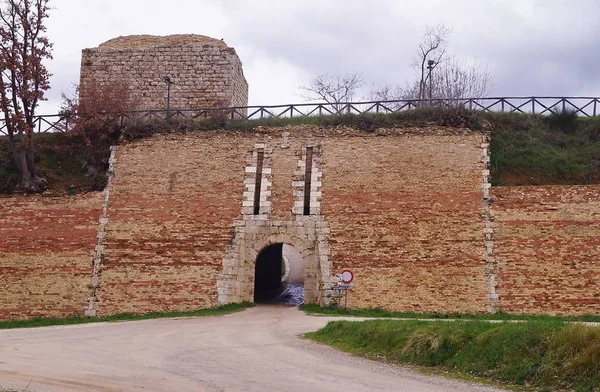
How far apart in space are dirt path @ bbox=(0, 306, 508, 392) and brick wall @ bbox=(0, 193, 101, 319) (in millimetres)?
5017

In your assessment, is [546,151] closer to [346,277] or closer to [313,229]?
[313,229]

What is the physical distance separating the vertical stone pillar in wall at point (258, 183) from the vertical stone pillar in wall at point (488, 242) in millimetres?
6604

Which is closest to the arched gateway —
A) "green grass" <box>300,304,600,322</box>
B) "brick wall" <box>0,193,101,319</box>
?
"green grass" <box>300,304,600,322</box>

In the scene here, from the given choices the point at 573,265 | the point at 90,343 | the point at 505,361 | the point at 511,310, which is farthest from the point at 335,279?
the point at 505,361

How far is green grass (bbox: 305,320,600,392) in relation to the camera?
8297 millimetres

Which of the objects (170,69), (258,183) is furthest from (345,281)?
(170,69)

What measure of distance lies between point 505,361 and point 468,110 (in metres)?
14.5

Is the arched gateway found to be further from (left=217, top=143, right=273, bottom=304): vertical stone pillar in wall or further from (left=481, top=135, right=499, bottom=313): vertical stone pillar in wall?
(left=481, top=135, right=499, bottom=313): vertical stone pillar in wall

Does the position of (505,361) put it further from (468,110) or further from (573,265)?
(468,110)

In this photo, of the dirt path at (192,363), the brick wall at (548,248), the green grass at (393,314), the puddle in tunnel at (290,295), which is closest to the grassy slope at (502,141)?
the brick wall at (548,248)

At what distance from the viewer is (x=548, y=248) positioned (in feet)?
64.1

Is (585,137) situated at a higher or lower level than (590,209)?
higher

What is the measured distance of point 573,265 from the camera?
19.2 metres

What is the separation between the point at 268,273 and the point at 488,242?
10.8m
